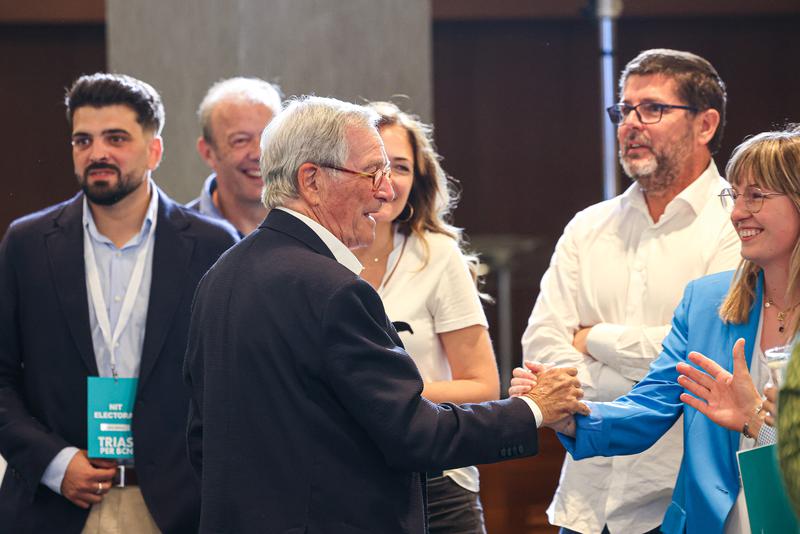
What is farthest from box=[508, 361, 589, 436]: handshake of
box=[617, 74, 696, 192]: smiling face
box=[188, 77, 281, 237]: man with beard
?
box=[188, 77, 281, 237]: man with beard

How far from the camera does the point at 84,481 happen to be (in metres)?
2.71

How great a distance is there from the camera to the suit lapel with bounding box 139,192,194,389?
110 inches

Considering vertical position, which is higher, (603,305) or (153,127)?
(153,127)

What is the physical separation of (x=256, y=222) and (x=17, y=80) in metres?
4.12

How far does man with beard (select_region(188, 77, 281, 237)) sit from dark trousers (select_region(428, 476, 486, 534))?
1.27 m

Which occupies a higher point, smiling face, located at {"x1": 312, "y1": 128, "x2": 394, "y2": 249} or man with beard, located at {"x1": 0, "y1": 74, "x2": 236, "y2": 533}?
smiling face, located at {"x1": 312, "y1": 128, "x2": 394, "y2": 249}

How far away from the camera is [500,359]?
24.5 feet

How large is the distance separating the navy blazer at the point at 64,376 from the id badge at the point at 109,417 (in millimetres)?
38

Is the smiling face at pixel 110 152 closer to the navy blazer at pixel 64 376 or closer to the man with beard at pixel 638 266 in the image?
the navy blazer at pixel 64 376

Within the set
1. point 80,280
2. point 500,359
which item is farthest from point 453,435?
point 500,359

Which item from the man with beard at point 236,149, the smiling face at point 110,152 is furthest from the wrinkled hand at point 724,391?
the man with beard at point 236,149

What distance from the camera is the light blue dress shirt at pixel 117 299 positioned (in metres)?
2.75

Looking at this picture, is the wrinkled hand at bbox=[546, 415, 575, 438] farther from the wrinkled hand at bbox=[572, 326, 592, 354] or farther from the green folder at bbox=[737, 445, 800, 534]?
the green folder at bbox=[737, 445, 800, 534]

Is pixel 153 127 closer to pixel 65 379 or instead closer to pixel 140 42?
pixel 65 379
